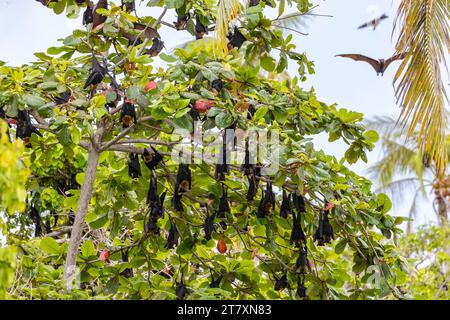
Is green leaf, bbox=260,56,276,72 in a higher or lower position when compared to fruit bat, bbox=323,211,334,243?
higher

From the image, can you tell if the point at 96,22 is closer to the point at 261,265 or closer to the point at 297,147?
the point at 297,147

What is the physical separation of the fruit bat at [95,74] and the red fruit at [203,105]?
0.56 metres

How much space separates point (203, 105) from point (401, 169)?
1502 centimetres

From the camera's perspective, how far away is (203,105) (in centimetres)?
393

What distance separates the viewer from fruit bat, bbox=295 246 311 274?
4.48 metres

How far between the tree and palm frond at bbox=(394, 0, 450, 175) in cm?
155

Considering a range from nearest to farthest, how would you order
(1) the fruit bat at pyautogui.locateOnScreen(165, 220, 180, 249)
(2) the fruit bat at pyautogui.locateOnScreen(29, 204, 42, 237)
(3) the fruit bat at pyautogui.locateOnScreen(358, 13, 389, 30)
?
(1) the fruit bat at pyautogui.locateOnScreen(165, 220, 180, 249)
(2) the fruit bat at pyautogui.locateOnScreen(29, 204, 42, 237)
(3) the fruit bat at pyautogui.locateOnScreen(358, 13, 389, 30)

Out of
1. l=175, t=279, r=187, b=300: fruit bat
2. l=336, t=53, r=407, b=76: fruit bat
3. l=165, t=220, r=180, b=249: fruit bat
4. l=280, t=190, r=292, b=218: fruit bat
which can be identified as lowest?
l=175, t=279, r=187, b=300: fruit bat

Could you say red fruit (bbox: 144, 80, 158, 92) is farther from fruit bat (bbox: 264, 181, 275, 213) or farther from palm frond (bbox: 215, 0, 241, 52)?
fruit bat (bbox: 264, 181, 275, 213)

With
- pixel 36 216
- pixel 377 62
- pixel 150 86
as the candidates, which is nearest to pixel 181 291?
pixel 150 86

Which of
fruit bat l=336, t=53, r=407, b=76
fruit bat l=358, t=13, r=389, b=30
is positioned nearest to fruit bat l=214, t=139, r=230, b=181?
fruit bat l=336, t=53, r=407, b=76

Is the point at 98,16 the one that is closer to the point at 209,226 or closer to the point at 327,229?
the point at 209,226
